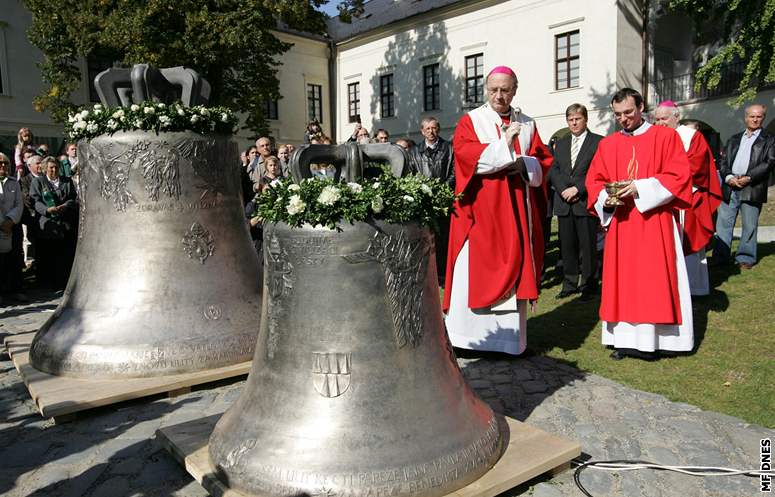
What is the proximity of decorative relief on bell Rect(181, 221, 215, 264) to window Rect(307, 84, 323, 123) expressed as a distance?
3303 centimetres

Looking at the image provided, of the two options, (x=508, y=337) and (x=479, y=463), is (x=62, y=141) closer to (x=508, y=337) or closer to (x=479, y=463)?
(x=508, y=337)

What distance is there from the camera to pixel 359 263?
2930mm

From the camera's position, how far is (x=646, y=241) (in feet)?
17.7

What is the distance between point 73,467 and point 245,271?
2.07m

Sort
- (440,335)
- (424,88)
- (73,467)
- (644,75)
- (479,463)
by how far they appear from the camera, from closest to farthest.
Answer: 1. (479,463)
2. (440,335)
3. (73,467)
4. (644,75)
5. (424,88)

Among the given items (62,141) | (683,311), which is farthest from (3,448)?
(62,141)

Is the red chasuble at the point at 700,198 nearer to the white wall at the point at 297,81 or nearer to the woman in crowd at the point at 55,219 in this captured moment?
the woman in crowd at the point at 55,219

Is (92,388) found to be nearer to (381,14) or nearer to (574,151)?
(574,151)

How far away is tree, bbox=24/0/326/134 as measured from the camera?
20531 mm

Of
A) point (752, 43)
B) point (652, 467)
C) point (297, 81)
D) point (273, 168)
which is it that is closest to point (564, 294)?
point (273, 168)

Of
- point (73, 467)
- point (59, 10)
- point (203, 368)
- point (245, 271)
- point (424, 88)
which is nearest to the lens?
point (73, 467)

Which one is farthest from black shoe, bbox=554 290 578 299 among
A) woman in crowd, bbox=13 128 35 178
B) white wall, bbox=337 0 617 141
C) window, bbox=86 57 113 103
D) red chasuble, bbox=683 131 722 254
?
window, bbox=86 57 113 103

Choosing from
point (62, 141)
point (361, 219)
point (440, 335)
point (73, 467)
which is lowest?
point (73, 467)

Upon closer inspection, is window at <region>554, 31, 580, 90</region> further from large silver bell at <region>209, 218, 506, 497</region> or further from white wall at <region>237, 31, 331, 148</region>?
large silver bell at <region>209, 218, 506, 497</region>
